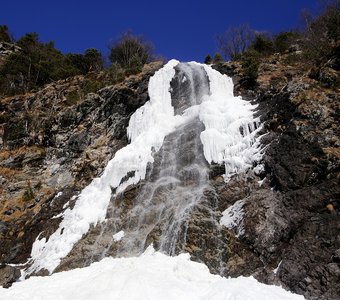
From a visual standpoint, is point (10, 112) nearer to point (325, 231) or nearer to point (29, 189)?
point (29, 189)

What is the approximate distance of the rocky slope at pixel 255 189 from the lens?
31.3 feet

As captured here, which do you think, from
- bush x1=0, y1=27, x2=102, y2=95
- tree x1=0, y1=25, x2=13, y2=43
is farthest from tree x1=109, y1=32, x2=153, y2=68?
tree x1=0, y1=25, x2=13, y2=43

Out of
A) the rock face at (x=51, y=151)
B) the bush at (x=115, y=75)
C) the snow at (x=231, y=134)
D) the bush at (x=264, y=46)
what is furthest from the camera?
the bush at (x=264, y=46)

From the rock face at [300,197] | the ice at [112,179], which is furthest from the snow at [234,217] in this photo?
the ice at [112,179]

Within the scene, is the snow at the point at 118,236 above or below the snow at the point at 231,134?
below

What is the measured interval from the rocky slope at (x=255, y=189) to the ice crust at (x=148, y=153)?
0.55 metres

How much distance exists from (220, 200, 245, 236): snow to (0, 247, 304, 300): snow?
1544mm

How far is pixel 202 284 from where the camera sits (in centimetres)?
938

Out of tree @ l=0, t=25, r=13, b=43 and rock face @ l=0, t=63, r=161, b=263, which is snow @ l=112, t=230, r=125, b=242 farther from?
tree @ l=0, t=25, r=13, b=43

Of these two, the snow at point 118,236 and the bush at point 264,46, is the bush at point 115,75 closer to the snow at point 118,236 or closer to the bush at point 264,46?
the bush at point 264,46

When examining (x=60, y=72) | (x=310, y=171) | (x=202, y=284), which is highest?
(x=60, y=72)

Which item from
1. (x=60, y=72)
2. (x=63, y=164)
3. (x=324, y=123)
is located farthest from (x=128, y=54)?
(x=324, y=123)

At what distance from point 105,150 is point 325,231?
13115 mm

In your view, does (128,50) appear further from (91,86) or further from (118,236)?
(118,236)
